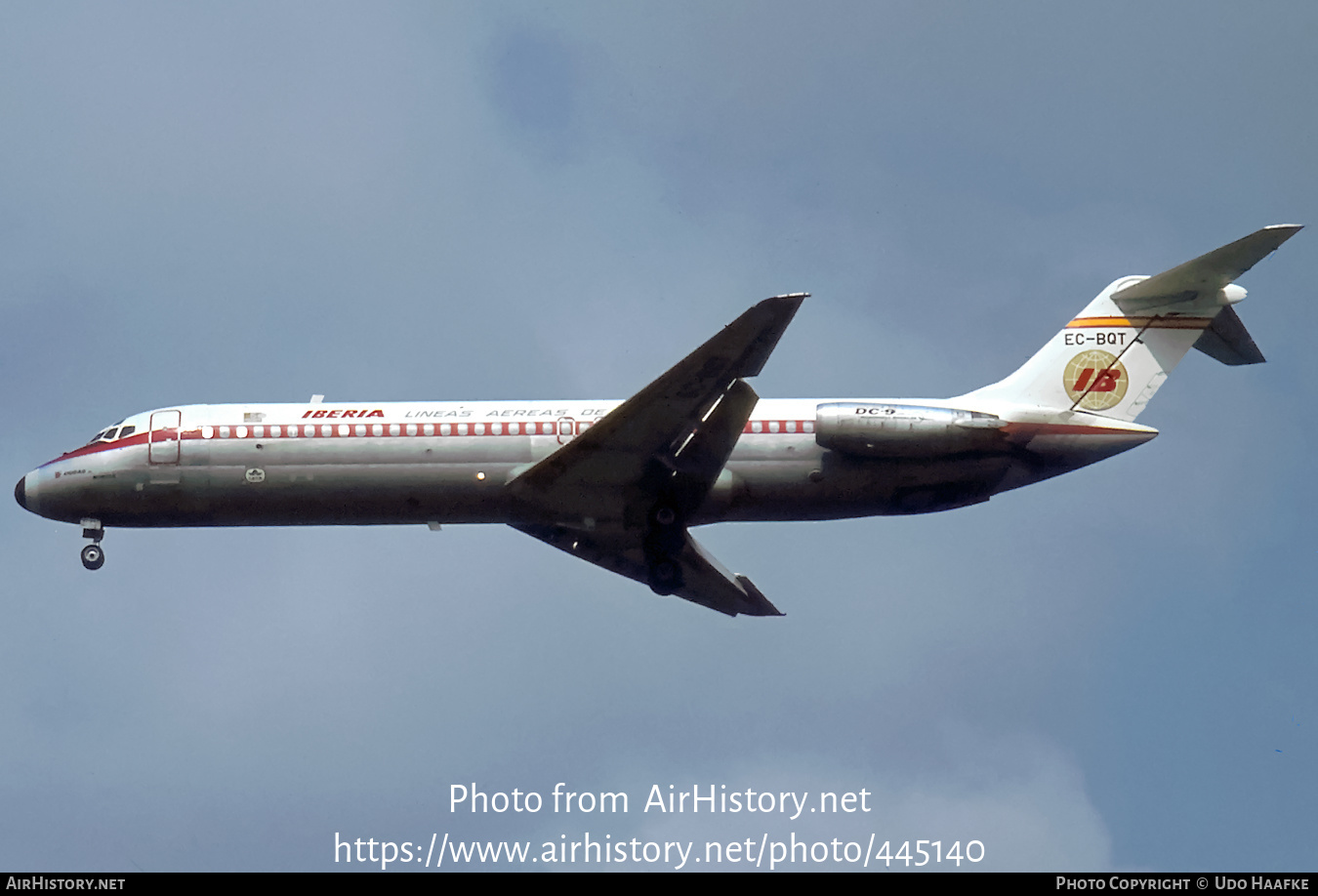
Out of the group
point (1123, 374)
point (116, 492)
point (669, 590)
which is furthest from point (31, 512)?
point (1123, 374)

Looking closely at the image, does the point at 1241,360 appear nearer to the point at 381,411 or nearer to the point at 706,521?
the point at 706,521

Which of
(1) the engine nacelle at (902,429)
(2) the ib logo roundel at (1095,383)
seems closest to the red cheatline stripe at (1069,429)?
(1) the engine nacelle at (902,429)

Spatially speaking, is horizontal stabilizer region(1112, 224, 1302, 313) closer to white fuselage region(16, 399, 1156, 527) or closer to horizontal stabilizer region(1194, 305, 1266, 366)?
horizontal stabilizer region(1194, 305, 1266, 366)

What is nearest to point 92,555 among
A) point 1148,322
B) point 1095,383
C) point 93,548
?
point 93,548

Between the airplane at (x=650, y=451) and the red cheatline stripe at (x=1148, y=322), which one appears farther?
the red cheatline stripe at (x=1148, y=322)

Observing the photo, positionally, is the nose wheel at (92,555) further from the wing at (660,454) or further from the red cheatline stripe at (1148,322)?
the red cheatline stripe at (1148,322)

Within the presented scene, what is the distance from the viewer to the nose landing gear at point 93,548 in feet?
111

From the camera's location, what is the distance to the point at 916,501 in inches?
1294

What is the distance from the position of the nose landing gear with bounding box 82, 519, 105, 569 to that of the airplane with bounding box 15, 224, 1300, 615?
41 mm

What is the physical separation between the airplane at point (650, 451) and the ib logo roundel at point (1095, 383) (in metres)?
0.03

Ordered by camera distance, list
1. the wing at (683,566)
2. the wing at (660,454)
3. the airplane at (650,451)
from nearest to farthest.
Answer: the wing at (660,454), the airplane at (650,451), the wing at (683,566)

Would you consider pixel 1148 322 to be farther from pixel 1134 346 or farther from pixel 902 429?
pixel 902 429

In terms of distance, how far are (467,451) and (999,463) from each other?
34.4 feet

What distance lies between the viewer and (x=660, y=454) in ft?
105
